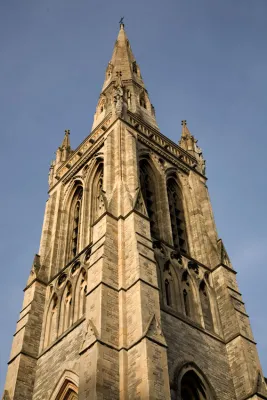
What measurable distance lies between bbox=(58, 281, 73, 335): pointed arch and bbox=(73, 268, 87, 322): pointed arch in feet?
1.46

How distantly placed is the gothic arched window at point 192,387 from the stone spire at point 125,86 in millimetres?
15306

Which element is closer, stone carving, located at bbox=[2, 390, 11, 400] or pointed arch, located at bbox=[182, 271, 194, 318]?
stone carving, located at bbox=[2, 390, 11, 400]

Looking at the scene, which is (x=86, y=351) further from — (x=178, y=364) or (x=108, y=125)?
(x=108, y=125)

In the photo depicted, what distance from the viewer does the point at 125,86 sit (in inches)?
1348

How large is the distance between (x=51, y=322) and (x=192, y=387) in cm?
634

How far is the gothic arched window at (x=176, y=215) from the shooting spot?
80.9ft

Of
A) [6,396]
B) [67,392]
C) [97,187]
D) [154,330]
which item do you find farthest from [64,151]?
[154,330]

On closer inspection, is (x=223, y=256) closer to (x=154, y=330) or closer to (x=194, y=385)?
(x=194, y=385)

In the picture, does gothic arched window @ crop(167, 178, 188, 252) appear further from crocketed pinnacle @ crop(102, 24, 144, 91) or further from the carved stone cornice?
crocketed pinnacle @ crop(102, 24, 144, 91)

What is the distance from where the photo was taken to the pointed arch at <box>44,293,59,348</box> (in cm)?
2109

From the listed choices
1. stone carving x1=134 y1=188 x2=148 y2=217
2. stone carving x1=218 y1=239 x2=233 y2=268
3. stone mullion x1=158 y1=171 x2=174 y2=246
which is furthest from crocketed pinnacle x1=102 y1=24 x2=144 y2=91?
stone carving x1=134 y1=188 x2=148 y2=217

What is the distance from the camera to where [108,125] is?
90.5ft

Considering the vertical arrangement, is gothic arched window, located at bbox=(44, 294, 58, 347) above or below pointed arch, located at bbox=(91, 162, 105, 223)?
below

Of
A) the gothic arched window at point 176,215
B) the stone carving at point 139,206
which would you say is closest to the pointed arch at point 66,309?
the stone carving at point 139,206
